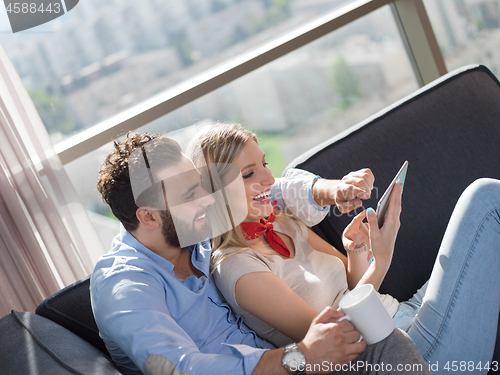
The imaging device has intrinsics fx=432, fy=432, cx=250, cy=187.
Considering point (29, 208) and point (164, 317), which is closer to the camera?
point (164, 317)

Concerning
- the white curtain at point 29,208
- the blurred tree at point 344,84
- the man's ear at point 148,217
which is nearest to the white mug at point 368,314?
the man's ear at point 148,217

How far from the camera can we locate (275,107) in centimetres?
382

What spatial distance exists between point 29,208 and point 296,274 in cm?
97

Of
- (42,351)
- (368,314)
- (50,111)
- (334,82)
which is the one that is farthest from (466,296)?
(334,82)

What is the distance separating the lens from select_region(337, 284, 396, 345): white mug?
0.82 metres

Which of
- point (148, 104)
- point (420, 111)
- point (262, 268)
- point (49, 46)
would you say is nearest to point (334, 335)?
point (262, 268)

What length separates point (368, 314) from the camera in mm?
830

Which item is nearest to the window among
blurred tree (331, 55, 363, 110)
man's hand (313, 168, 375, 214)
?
blurred tree (331, 55, 363, 110)

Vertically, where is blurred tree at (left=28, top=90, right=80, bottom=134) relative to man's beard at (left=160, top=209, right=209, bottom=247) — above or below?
above

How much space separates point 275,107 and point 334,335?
3.14 metres

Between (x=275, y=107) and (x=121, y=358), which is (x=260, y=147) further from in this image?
(x=275, y=107)

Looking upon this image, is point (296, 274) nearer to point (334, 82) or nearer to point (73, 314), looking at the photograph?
point (73, 314)

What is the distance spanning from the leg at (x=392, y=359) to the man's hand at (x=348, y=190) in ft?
1.31

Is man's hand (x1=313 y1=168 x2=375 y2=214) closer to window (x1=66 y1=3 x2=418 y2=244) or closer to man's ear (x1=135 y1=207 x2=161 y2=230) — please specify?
man's ear (x1=135 y1=207 x2=161 y2=230)
